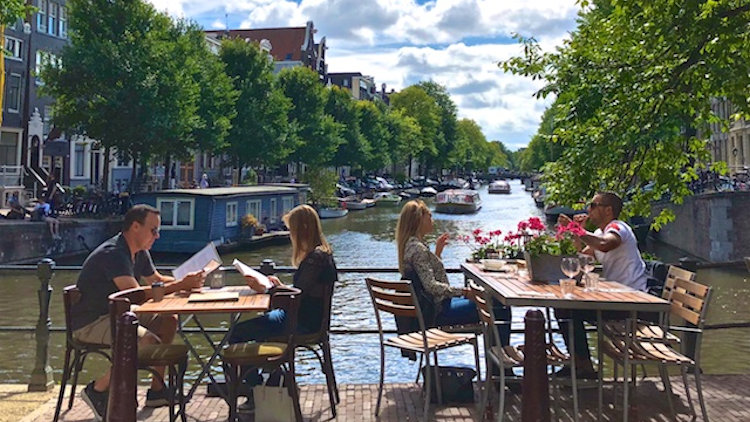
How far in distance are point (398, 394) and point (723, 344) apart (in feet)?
28.5

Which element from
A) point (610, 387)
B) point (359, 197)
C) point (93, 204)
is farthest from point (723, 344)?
point (359, 197)

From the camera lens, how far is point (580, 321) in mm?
5367

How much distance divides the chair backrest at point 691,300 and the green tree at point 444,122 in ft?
275

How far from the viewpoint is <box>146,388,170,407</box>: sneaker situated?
479 centimetres

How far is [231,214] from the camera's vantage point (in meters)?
27.9

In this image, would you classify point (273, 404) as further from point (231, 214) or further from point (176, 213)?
point (231, 214)

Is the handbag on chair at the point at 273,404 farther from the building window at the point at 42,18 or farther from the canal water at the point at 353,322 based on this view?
the building window at the point at 42,18

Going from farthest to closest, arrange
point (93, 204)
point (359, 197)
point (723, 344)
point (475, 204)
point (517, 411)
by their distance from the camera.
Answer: point (359, 197), point (475, 204), point (93, 204), point (723, 344), point (517, 411)

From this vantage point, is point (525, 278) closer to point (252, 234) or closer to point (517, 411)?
point (517, 411)

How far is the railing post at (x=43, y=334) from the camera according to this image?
19.1ft

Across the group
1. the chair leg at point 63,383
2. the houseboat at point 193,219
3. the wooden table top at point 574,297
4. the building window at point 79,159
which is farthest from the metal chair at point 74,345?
the building window at point 79,159


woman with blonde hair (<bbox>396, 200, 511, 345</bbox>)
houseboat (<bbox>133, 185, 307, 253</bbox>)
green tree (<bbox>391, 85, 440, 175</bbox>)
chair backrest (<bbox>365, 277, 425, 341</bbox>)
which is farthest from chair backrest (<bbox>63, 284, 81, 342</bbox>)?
green tree (<bbox>391, 85, 440, 175</bbox>)

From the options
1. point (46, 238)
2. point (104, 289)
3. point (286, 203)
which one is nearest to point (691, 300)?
point (104, 289)

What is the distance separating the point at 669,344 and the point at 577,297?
1.17 m
